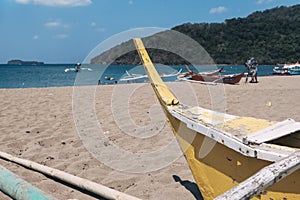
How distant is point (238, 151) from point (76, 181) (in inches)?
67.1

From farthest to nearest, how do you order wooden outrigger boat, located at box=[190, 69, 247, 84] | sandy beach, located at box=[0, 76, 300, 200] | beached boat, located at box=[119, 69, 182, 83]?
1. wooden outrigger boat, located at box=[190, 69, 247, 84]
2. beached boat, located at box=[119, 69, 182, 83]
3. sandy beach, located at box=[0, 76, 300, 200]

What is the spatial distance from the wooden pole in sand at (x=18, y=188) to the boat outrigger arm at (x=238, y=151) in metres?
0.63

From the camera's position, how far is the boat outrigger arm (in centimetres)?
115

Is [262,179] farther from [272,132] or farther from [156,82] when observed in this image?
[156,82]

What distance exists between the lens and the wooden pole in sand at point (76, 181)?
6.46 feet

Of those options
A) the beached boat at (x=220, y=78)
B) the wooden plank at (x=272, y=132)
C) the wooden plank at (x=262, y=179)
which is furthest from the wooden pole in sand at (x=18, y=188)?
the beached boat at (x=220, y=78)

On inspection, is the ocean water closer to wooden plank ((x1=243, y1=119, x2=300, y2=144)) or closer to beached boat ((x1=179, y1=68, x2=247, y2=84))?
beached boat ((x1=179, y1=68, x2=247, y2=84))

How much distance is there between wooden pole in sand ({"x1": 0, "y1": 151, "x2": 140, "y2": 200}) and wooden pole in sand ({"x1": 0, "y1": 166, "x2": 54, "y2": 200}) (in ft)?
2.54

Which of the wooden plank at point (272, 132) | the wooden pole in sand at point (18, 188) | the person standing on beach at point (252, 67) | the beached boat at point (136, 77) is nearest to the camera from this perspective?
the wooden pole in sand at point (18, 188)

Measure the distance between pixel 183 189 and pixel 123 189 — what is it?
581 millimetres

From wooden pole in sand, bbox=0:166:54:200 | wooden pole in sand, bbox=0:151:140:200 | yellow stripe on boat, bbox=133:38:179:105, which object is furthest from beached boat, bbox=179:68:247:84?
wooden pole in sand, bbox=0:166:54:200

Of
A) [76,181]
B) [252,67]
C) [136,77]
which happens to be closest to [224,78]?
[252,67]

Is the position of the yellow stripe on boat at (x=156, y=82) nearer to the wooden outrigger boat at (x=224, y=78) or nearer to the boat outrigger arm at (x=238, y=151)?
the boat outrigger arm at (x=238, y=151)

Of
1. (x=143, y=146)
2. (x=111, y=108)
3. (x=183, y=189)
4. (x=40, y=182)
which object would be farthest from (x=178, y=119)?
(x=111, y=108)
